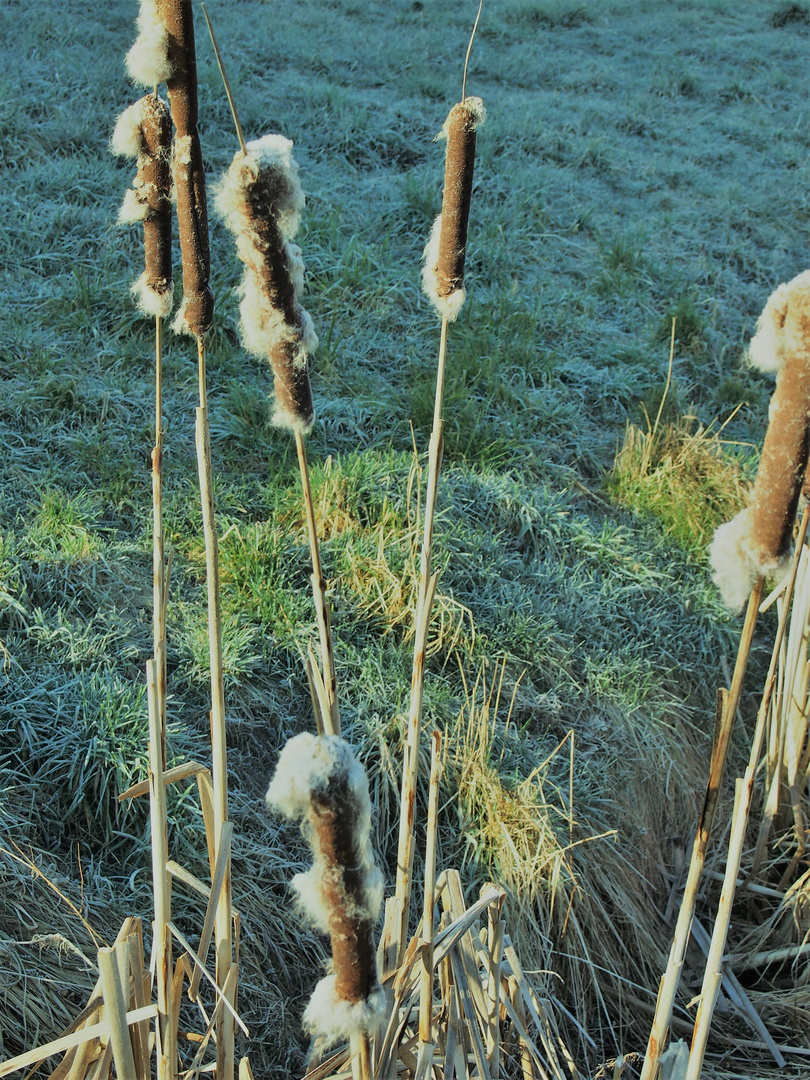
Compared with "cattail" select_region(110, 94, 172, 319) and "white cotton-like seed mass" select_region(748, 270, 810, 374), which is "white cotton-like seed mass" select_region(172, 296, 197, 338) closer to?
"cattail" select_region(110, 94, 172, 319)

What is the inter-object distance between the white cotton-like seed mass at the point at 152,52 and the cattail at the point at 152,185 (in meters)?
0.07

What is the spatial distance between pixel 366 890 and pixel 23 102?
15.4 ft

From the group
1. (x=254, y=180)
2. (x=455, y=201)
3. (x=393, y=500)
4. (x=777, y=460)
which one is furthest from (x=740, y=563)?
(x=393, y=500)

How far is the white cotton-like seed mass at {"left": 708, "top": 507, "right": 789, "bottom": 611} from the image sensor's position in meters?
0.99

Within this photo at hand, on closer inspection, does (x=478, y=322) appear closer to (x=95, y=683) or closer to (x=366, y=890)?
(x=95, y=683)

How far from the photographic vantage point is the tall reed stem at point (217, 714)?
1030 millimetres

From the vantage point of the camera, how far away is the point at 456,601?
265 cm

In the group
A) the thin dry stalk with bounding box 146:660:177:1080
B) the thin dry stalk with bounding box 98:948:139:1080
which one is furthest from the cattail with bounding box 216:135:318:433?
the thin dry stalk with bounding box 98:948:139:1080

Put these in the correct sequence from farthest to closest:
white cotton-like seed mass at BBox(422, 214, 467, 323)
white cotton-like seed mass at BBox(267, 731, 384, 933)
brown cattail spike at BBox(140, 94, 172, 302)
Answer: white cotton-like seed mass at BBox(422, 214, 467, 323) < brown cattail spike at BBox(140, 94, 172, 302) < white cotton-like seed mass at BBox(267, 731, 384, 933)

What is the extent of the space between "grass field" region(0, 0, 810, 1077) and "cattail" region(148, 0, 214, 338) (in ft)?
2.95

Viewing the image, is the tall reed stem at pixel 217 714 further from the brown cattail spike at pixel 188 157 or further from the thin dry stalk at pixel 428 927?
the thin dry stalk at pixel 428 927

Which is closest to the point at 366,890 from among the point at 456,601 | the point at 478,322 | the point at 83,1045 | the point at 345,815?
the point at 345,815

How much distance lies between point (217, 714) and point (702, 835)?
551mm

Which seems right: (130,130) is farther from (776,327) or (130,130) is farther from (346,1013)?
(346,1013)
